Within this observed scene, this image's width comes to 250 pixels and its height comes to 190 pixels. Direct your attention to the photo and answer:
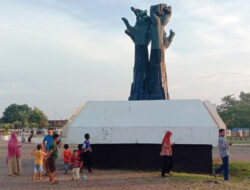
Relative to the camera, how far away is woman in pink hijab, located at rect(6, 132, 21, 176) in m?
8.66

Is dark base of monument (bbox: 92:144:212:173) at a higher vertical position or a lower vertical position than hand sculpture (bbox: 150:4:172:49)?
lower

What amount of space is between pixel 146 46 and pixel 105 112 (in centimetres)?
673

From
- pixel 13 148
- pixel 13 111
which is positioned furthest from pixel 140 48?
pixel 13 111

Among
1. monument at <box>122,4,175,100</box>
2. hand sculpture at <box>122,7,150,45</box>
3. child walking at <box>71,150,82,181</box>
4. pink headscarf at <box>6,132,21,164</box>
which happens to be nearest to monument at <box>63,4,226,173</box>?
child walking at <box>71,150,82,181</box>

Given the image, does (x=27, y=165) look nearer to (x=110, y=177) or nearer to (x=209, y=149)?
(x=110, y=177)

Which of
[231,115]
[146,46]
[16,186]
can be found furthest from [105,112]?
[231,115]

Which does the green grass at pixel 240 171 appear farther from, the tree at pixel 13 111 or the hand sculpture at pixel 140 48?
the tree at pixel 13 111

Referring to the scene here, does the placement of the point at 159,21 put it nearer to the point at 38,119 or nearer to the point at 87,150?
the point at 87,150

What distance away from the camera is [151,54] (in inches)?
589

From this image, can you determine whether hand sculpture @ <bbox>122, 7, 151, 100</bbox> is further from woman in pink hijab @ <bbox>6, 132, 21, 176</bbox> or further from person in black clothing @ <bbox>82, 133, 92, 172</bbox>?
woman in pink hijab @ <bbox>6, 132, 21, 176</bbox>

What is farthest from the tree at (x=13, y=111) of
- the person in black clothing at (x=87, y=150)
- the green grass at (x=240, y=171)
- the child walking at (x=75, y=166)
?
the child walking at (x=75, y=166)

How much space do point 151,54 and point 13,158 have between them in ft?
27.2

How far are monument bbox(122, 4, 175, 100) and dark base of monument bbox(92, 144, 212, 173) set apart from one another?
5820mm

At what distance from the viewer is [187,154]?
8.86m
